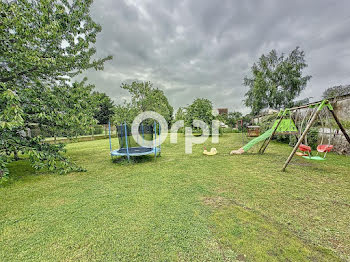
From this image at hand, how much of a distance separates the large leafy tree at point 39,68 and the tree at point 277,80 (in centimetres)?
1918

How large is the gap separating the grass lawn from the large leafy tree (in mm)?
1023

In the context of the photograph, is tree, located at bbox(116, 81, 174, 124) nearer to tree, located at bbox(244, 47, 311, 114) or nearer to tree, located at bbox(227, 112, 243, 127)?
tree, located at bbox(227, 112, 243, 127)

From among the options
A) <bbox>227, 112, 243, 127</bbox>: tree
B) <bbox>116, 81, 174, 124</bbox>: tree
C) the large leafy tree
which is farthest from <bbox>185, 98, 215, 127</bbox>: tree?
the large leafy tree

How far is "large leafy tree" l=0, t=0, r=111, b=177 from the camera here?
10.8 feet

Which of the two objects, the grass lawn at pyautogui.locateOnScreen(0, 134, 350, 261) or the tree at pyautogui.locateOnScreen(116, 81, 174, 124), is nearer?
the grass lawn at pyautogui.locateOnScreen(0, 134, 350, 261)

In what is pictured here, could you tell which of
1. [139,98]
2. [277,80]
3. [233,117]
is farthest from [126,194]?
[277,80]

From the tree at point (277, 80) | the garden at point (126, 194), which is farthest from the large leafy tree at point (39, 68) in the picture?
the tree at point (277, 80)

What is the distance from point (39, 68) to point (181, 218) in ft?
17.9

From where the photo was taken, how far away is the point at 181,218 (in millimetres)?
2010

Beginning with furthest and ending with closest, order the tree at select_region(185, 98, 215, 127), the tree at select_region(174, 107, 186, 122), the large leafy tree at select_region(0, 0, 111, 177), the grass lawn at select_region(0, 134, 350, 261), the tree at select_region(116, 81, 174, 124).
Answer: the tree at select_region(116, 81, 174, 124) → the tree at select_region(174, 107, 186, 122) → the tree at select_region(185, 98, 215, 127) → the large leafy tree at select_region(0, 0, 111, 177) → the grass lawn at select_region(0, 134, 350, 261)

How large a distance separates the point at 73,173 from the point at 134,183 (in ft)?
7.81

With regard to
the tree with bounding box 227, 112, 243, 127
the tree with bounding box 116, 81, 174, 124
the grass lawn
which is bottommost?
the grass lawn

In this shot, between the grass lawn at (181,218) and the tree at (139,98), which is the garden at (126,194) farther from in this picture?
the tree at (139,98)

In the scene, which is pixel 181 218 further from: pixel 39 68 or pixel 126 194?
pixel 39 68
